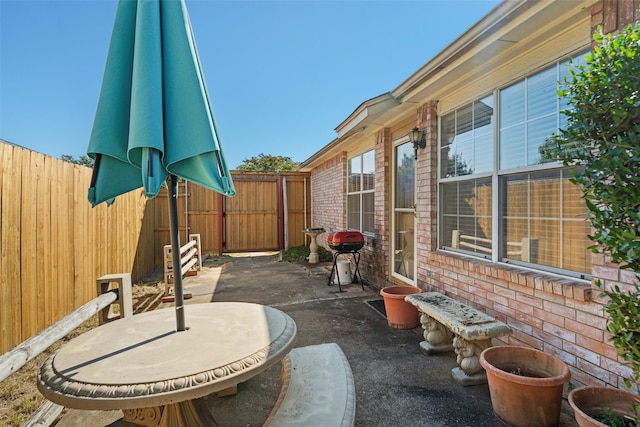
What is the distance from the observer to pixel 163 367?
1.28 meters

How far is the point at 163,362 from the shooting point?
1320mm

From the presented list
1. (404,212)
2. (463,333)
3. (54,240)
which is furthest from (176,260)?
(404,212)

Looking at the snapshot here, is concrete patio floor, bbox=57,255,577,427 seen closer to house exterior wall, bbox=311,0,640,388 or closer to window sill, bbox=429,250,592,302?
house exterior wall, bbox=311,0,640,388

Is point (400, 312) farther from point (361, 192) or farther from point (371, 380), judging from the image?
point (361, 192)

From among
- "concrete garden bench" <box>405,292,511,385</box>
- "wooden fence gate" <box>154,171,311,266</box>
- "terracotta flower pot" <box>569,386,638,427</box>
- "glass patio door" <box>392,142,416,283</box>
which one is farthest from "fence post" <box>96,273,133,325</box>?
"wooden fence gate" <box>154,171,311,266</box>

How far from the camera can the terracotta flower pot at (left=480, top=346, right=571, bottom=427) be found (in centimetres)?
183

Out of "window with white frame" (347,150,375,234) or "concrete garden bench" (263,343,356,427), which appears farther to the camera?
"window with white frame" (347,150,375,234)

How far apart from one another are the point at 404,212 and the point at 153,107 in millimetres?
3975

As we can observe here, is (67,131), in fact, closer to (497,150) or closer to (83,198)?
(83,198)

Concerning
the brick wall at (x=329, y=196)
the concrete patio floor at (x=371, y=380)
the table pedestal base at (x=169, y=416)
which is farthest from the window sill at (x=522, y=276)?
the brick wall at (x=329, y=196)

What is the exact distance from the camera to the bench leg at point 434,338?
117 inches

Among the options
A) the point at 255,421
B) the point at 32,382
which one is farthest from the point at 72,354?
the point at 32,382

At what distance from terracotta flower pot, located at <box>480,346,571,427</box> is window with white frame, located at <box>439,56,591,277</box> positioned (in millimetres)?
711

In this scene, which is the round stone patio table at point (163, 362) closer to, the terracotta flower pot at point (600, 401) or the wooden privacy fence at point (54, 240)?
the terracotta flower pot at point (600, 401)
